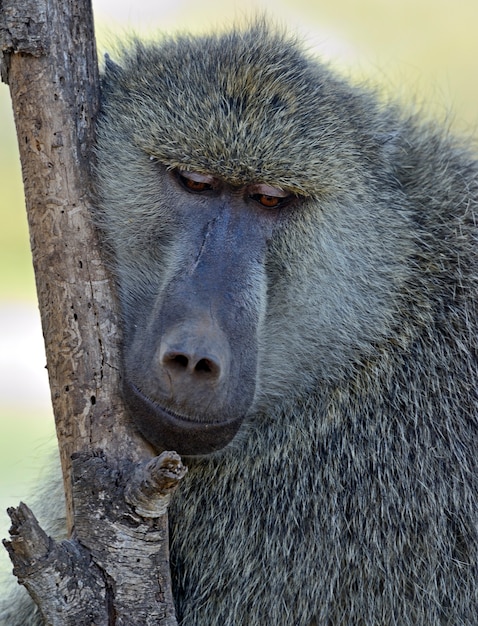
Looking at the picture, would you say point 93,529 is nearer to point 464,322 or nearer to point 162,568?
point 162,568

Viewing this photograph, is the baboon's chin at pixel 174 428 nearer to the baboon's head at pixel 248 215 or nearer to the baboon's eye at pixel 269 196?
the baboon's head at pixel 248 215

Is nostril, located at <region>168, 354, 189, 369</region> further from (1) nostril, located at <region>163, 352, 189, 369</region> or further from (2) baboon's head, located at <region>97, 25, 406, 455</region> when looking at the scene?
(2) baboon's head, located at <region>97, 25, 406, 455</region>

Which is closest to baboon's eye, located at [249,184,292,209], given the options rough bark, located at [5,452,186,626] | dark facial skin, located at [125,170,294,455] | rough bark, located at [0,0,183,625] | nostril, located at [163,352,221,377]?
dark facial skin, located at [125,170,294,455]

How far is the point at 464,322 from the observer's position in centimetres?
309

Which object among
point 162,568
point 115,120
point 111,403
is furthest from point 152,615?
point 115,120

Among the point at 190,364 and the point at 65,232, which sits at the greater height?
the point at 65,232

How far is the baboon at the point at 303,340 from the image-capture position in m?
2.83

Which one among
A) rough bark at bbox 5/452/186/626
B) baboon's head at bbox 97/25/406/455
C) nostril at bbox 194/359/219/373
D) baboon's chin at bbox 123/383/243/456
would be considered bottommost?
rough bark at bbox 5/452/186/626

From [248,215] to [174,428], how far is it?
30.9 inches

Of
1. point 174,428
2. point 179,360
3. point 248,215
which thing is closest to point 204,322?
point 179,360

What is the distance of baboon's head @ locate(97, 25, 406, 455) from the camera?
8.68 ft

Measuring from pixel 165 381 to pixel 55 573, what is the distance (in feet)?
1.97

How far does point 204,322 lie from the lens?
2473 mm

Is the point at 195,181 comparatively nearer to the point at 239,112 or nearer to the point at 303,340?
the point at 239,112
